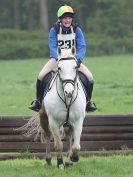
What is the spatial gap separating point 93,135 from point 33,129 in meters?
1.52

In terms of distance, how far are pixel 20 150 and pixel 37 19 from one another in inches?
3295

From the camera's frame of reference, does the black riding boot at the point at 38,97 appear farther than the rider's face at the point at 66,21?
Yes

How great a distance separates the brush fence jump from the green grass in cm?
110

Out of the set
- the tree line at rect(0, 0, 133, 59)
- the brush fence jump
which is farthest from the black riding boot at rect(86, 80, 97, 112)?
the tree line at rect(0, 0, 133, 59)

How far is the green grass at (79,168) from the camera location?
9.48m

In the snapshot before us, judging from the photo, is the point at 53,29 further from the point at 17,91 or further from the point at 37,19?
the point at 37,19

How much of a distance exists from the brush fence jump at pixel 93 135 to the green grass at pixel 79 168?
1.10 m

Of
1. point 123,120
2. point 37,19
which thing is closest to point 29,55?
point 37,19

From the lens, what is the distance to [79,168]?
32.9 feet

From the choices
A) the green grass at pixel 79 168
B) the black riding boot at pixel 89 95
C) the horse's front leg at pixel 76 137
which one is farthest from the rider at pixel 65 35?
the green grass at pixel 79 168

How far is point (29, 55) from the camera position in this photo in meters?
63.5

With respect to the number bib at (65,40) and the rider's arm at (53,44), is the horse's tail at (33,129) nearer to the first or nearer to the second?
the rider's arm at (53,44)

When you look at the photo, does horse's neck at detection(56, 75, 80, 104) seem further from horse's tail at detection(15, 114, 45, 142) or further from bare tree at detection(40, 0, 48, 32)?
bare tree at detection(40, 0, 48, 32)

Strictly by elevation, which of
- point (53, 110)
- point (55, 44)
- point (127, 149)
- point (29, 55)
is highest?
point (55, 44)
